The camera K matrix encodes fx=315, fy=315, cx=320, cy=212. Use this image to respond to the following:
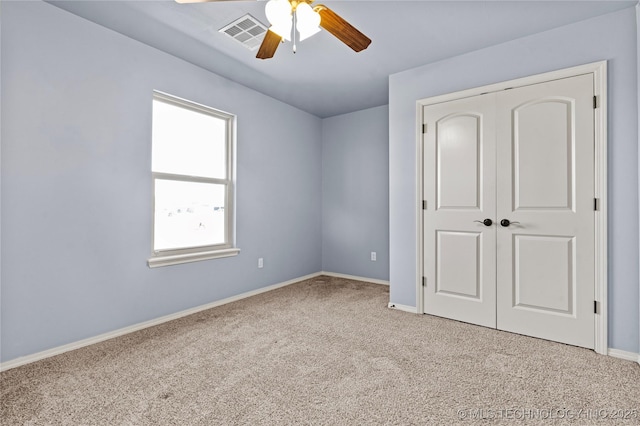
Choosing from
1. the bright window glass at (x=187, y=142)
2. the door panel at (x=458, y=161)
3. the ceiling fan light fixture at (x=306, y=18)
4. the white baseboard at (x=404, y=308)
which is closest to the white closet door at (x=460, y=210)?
the door panel at (x=458, y=161)

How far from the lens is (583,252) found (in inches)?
96.7

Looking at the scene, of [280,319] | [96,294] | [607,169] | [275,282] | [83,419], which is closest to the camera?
[83,419]

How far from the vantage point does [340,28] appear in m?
1.87

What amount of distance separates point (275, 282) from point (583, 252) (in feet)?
10.8

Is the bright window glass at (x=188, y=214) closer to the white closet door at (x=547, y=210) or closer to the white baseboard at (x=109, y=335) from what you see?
the white baseboard at (x=109, y=335)

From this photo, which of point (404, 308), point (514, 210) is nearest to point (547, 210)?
point (514, 210)

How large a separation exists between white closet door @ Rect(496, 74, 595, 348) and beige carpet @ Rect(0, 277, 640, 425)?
0.74 feet

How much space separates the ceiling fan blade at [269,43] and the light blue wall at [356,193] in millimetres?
2729

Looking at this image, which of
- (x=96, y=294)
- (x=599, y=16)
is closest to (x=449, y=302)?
(x=599, y=16)

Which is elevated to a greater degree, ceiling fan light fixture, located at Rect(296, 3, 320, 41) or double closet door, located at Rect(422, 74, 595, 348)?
ceiling fan light fixture, located at Rect(296, 3, 320, 41)

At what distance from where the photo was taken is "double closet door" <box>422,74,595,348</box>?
2.48 metres

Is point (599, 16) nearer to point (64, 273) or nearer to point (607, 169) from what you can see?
point (607, 169)

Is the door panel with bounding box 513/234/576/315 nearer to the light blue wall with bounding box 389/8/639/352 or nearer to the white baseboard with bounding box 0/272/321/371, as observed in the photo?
the light blue wall with bounding box 389/8/639/352

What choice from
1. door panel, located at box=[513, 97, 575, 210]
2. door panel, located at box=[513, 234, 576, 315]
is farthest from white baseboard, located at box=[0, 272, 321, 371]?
door panel, located at box=[513, 97, 575, 210]
